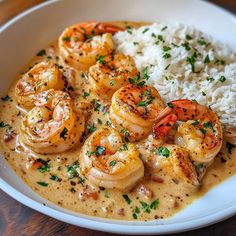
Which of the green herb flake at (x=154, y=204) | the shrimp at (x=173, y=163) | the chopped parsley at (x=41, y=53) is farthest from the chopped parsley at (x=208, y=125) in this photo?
the chopped parsley at (x=41, y=53)

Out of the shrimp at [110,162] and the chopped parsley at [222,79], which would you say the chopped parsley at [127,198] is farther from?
the chopped parsley at [222,79]

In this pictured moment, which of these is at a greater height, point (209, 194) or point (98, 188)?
point (98, 188)

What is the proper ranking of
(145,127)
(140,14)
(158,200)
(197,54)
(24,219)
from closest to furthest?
(24,219) < (158,200) < (145,127) < (197,54) < (140,14)

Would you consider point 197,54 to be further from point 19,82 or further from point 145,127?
point 19,82

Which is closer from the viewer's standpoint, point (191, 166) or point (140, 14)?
point (191, 166)

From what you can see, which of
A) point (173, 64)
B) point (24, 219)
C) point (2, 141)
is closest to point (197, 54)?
point (173, 64)
